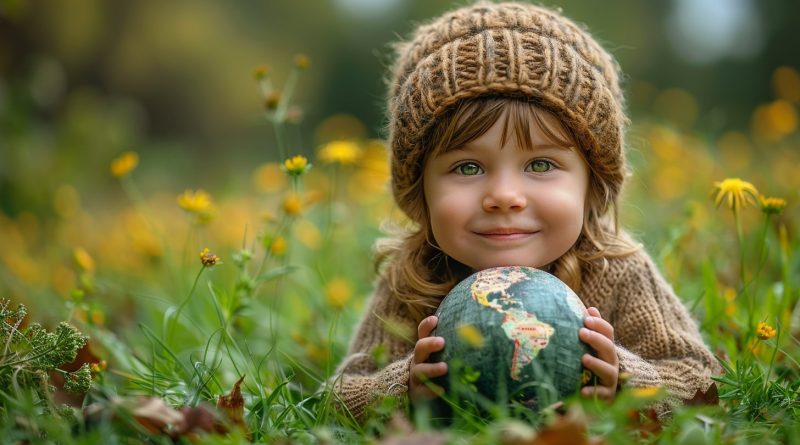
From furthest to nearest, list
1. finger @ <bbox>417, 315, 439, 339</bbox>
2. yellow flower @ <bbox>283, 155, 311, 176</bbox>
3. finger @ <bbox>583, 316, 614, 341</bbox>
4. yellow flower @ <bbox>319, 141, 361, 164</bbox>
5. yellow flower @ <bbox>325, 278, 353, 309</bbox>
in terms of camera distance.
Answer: yellow flower @ <bbox>319, 141, 361, 164</bbox> < yellow flower @ <bbox>325, 278, 353, 309</bbox> < yellow flower @ <bbox>283, 155, 311, 176</bbox> < finger @ <bbox>417, 315, 439, 339</bbox> < finger @ <bbox>583, 316, 614, 341</bbox>

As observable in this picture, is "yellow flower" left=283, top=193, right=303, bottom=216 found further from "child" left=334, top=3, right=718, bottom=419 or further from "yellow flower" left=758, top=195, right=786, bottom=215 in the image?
"yellow flower" left=758, top=195, right=786, bottom=215

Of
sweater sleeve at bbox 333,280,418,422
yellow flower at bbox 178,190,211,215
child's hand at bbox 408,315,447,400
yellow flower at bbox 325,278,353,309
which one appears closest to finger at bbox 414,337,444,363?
child's hand at bbox 408,315,447,400

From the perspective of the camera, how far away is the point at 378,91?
55.0 feet

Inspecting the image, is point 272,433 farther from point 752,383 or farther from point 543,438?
point 752,383

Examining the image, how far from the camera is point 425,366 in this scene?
6.97ft

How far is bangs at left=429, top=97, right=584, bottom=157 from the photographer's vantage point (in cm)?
236

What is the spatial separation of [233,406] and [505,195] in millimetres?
955

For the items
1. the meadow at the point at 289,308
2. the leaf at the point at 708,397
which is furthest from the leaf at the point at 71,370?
the leaf at the point at 708,397

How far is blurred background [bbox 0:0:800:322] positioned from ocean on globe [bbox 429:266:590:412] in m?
1.09

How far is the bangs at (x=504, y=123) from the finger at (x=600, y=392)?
2.34 feet

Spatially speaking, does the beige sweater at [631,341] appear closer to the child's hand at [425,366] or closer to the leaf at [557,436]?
the child's hand at [425,366]

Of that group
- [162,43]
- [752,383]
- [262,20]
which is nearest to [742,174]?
[752,383]

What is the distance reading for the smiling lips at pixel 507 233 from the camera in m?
2.40

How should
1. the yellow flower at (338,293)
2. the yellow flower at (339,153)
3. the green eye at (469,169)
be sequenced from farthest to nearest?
the yellow flower at (339,153)
the yellow flower at (338,293)
the green eye at (469,169)
